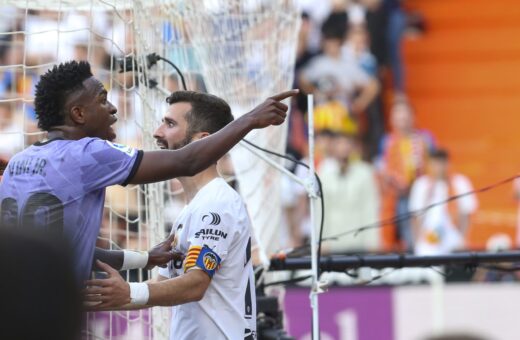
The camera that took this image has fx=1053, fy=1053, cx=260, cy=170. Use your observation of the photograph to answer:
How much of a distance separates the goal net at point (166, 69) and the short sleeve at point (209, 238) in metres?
1.22

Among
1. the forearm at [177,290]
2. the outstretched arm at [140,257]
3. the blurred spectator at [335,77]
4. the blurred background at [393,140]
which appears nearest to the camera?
the forearm at [177,290]

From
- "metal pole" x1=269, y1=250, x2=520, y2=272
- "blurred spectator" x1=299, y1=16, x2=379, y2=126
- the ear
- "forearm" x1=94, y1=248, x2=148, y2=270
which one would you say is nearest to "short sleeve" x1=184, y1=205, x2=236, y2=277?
"forearm" x1=94, y1=248, x2=148, y2=270

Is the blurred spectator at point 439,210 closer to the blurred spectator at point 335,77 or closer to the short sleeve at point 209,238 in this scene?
the blurred spectator at point 335,77

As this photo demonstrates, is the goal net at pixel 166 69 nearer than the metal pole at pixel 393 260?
Yes

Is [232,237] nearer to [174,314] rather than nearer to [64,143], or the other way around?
[174,314]

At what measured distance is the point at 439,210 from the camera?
11.9 m

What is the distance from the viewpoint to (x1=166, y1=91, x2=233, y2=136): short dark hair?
4.29 m

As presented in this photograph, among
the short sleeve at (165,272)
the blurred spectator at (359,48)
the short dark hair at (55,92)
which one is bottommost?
the short sleeve at (165,272)

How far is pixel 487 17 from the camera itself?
634 inches

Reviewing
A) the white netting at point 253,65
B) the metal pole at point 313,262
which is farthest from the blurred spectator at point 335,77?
the metal pole at point 313,262

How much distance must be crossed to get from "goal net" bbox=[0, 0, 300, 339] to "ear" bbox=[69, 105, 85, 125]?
141cm

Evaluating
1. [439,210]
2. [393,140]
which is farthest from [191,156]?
[393,140]

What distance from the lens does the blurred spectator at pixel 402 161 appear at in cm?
1249

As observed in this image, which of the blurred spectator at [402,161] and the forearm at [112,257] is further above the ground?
the blurred spectator at [402,161]
